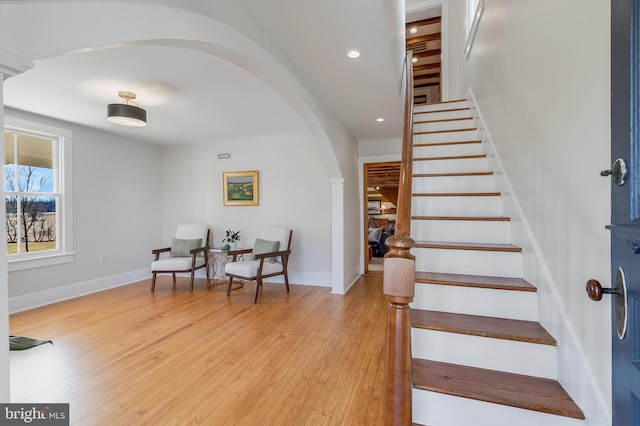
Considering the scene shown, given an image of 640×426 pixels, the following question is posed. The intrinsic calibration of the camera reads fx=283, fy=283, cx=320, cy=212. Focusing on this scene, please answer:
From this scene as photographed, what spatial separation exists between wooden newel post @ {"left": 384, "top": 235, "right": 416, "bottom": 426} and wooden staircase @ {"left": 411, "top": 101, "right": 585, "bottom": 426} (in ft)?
1.21

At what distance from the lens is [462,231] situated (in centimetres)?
202

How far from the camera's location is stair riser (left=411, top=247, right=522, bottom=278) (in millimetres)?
1729

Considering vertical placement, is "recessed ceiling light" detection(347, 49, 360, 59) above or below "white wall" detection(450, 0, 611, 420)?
above

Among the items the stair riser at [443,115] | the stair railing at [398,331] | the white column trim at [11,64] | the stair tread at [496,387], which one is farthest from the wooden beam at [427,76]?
the white column trim at [11,64]

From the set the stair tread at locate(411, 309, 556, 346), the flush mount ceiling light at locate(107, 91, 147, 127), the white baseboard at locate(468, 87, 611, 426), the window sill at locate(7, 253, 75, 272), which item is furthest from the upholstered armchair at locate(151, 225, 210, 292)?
the white baseboard at locate(468, 87, 611, 426)

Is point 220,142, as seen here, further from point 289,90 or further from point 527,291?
point 527,291

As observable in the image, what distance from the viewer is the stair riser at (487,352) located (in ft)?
4.19

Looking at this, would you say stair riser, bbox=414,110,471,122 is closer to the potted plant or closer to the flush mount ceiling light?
the flush mount ceiling light

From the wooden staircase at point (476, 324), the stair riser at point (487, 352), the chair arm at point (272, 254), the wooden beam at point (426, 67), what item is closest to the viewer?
the wooden staircase at point (476, 324)

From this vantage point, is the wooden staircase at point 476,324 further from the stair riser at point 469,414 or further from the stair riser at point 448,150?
the stair riser at point 448,150

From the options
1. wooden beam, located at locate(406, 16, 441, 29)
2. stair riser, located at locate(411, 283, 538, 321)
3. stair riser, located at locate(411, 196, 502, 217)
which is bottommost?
stair riser, located at locate(411, 283, 538, 321)

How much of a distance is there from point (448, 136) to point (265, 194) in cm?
302

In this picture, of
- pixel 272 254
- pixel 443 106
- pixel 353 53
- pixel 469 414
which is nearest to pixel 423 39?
pixel 443 106

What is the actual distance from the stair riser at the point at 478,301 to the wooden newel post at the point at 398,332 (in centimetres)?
74
